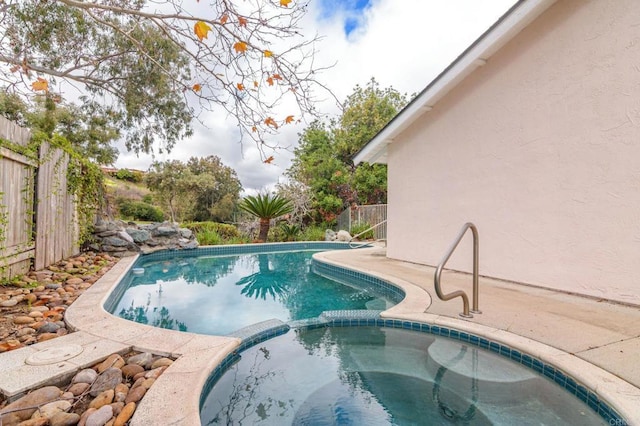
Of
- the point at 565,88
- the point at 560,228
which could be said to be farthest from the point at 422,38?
the point at 560,228

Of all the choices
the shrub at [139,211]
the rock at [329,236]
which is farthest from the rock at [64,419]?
the shrub at [139,211]

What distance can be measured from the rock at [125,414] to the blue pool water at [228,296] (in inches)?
77.3

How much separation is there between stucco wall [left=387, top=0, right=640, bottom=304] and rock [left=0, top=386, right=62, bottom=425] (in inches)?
223

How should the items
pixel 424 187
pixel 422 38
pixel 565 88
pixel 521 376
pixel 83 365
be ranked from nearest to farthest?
pixel 83 365
pixel 521 376
pixel 565 88
pixel 422 38
pixel 424 187

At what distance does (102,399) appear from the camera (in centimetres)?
188

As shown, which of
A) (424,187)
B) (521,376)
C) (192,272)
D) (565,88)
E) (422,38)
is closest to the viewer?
(521,376)

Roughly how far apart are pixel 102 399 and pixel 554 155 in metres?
5.82

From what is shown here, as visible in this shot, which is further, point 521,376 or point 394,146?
point 394,146

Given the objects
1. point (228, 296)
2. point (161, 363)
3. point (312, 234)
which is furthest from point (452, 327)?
point (312, 234)

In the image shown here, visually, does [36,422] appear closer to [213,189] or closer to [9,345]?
[9,345]

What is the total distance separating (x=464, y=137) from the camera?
19.9 ft

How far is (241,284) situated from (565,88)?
6543mm

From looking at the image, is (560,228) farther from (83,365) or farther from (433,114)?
(83,365)

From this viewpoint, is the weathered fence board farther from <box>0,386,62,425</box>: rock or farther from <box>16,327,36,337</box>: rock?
<box>0,386,62,425</box>: rock
